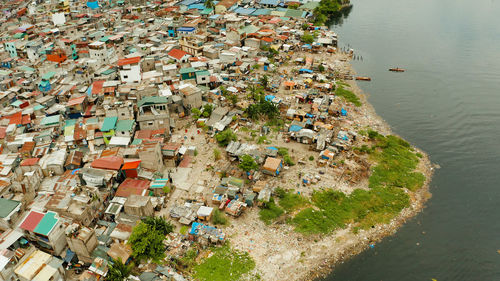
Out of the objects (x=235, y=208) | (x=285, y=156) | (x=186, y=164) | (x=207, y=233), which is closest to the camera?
(x=207, y=233)

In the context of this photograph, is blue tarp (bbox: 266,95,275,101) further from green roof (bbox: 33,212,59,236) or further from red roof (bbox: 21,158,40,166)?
green roof (bbox: 33,212,59,236)

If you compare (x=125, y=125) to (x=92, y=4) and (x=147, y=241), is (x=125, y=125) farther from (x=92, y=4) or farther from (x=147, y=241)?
(x=92, y=4)

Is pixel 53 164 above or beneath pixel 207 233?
above

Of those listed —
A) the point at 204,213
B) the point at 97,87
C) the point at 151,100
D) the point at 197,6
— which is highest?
the point at 197,6

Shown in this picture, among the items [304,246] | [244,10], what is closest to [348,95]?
[304,246]

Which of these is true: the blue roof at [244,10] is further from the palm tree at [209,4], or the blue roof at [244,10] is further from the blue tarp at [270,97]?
the blue tarp at [270,97]

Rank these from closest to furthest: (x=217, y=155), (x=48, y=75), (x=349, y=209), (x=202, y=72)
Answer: (x=349, y=209) → (x=217, y=155) → (x=202, y=72) → (x=48, y=75)

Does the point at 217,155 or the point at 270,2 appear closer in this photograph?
the point at 217,155

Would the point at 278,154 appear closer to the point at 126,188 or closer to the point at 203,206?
the point at 203,206
